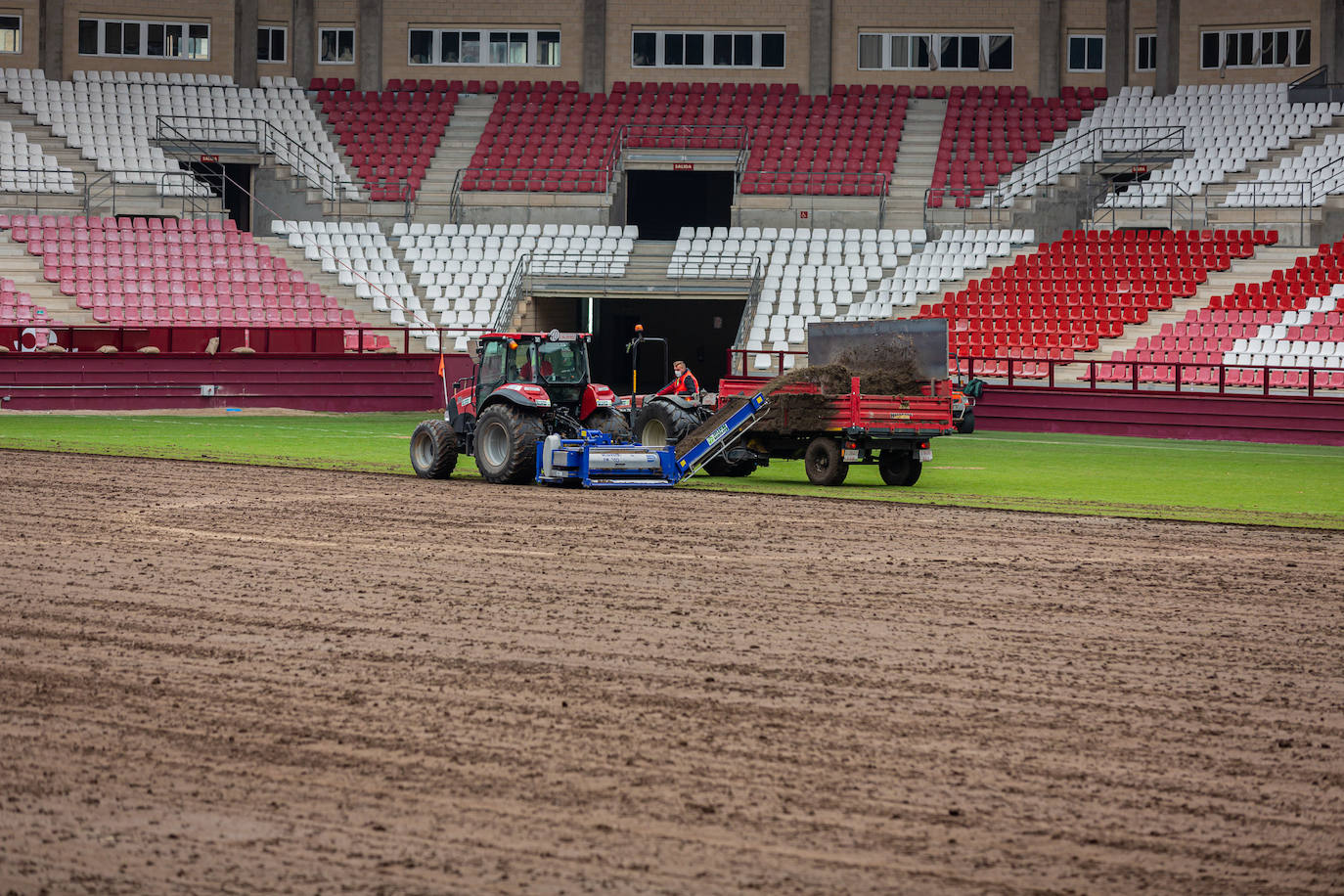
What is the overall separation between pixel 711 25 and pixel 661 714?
4146cm

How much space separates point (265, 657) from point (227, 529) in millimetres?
5218

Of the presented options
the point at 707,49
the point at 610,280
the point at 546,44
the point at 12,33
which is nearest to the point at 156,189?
the point at 12,33

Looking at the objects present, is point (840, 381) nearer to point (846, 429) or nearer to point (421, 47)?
point (846, 429)

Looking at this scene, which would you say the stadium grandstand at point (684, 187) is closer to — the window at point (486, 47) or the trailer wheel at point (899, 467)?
the window at point (486, 47)

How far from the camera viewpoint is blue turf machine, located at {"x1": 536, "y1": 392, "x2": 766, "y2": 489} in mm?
17234

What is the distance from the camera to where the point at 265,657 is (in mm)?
8328

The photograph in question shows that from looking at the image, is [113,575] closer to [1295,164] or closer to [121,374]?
[121,374]

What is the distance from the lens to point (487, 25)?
46938mm

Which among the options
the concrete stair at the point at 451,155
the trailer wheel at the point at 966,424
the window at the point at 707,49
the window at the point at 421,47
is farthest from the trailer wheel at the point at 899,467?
the window at the point at 421,47

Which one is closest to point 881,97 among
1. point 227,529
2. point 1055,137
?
point 1055,137

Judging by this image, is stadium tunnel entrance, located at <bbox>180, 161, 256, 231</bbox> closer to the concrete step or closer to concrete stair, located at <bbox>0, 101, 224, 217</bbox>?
concrete stair, located at <bbox>0, 101, 224, 217</bbox>

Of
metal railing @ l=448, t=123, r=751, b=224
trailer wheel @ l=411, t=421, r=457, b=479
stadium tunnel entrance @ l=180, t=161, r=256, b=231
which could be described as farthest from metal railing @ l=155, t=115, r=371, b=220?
trailer wheel @ l=411, t=421, r=457, b=479

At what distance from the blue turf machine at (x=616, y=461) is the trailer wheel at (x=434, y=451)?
3.84 feet

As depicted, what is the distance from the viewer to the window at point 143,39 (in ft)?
150
